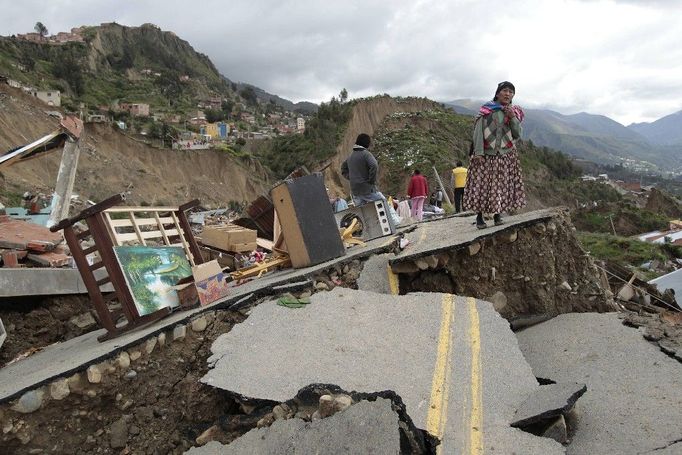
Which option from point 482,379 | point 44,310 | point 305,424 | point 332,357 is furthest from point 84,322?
point 482,379

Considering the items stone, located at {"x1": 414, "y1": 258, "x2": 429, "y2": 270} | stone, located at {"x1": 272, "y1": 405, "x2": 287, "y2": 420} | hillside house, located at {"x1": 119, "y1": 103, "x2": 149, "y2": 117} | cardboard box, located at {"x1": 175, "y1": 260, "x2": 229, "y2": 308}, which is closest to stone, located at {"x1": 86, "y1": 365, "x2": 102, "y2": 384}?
cardboard box, located at {"x1": 175, "y1": 260, "x2": 229, "y2": 308}

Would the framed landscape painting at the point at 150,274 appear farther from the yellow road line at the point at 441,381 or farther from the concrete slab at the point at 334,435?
the yellow road line at the point at 441,381

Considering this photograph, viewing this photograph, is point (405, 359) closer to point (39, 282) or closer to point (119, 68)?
point (39, 282)

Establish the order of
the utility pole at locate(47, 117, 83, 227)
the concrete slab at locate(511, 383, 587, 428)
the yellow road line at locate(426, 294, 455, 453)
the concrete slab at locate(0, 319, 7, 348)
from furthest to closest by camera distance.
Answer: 1. the utility pole at locate(47, 117, 83, 227)
2. the concrete slab at locate(0, 319, 7, 348)
3. the concrete slab at locate(511, 383, 587, 428)
4. the yellow road line at locate(426, 294, 455, 453)

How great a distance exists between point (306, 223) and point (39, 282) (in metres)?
2.99

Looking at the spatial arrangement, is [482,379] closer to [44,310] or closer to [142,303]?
[142,303]

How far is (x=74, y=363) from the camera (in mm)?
3596

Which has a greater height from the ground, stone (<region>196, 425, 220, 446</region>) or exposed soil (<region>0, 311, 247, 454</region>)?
exposed soil (<region>0, 311, 247, 454</region>)

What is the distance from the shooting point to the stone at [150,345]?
373 cm

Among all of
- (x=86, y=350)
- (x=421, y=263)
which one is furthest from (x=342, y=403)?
(x=421, y=263)

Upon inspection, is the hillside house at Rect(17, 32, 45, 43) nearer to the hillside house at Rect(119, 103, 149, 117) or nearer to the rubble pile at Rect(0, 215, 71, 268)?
the hillside house at Rect(119, 103, 149, 117)

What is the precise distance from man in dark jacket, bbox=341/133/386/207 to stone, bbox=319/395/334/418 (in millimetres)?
4928

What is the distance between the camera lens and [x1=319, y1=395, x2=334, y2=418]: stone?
286 cm

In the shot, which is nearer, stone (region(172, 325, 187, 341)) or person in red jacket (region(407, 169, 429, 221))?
stone (region(172, 325, 187, 341))
